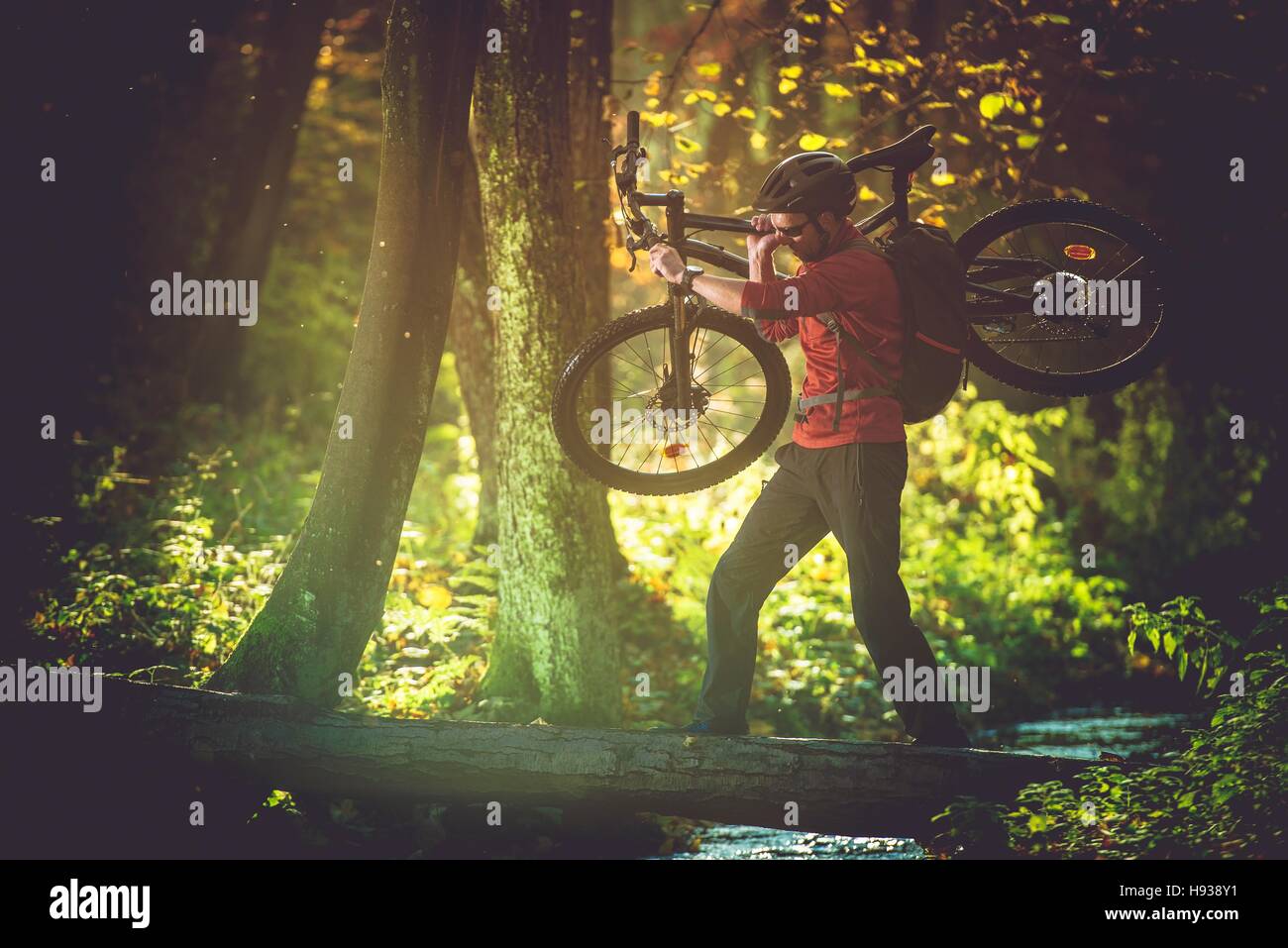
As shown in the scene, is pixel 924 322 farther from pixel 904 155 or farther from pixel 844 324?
pixel 904 155

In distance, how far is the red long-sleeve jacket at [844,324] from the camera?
5.11 metres

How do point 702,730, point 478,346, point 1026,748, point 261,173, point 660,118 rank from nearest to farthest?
point 702,730
point 660,118
point 1026,748
point 478,346
point 261,173

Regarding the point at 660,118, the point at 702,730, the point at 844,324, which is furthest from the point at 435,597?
the point at 844,324

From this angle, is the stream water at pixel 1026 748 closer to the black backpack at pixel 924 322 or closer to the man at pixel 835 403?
the man at pixel 835 403

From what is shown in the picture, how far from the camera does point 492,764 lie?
581cm

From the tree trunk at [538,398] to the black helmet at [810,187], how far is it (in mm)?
1666

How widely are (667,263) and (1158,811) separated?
10.7 ft

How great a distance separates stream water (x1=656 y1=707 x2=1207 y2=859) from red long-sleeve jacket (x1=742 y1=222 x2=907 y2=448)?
1684 millimetres

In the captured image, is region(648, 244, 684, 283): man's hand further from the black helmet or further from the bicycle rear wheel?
the bicycle rear wheel

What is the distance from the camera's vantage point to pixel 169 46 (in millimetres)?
12766

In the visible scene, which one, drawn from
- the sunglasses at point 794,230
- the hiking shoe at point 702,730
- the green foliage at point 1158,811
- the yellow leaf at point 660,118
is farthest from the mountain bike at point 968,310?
the yellow leaf at point 660,118

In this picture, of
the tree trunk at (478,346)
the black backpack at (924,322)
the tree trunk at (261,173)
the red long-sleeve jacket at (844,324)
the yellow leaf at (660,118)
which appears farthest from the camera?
the tree trunk at (261,173)

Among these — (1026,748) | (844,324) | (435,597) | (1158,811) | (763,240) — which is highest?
(763,240)

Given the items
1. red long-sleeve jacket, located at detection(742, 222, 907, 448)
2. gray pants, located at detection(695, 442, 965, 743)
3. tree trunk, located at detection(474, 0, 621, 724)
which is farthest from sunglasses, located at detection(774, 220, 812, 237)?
Result: tree trunk, located at detection(474, 0, 621, 724)
